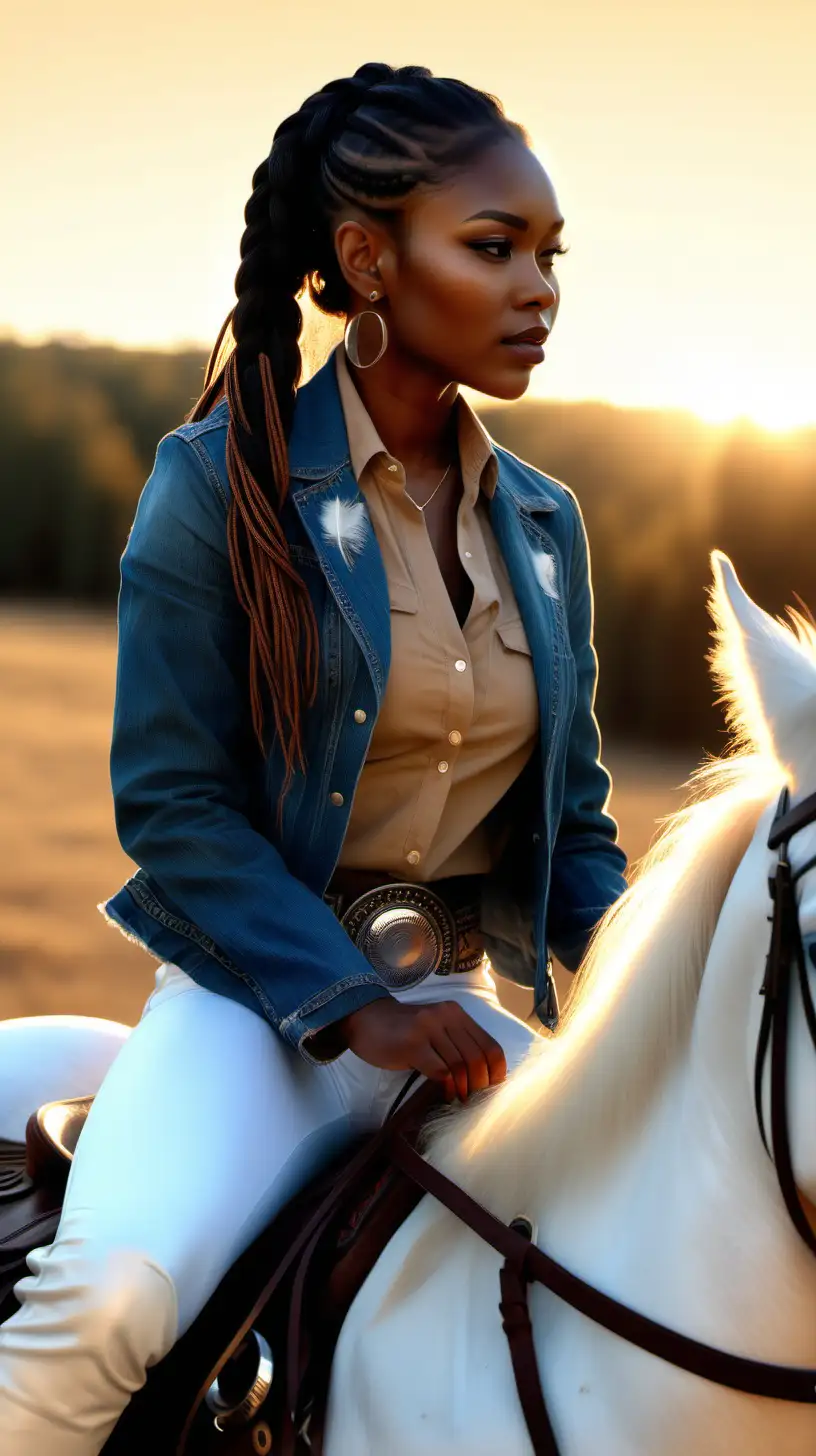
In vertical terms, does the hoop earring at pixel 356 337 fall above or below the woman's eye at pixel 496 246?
below

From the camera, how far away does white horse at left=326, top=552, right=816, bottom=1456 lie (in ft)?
4.35

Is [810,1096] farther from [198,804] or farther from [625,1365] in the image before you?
[198,804]

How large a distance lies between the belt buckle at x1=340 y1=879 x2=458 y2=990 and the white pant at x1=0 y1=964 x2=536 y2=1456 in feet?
0.82

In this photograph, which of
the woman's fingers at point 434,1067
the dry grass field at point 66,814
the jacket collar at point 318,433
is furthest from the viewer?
the dry grass field at point 66,814

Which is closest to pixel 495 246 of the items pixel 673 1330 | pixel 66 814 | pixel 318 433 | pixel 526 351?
pixel 526 351

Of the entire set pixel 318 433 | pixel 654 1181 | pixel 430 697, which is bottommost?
pixel 654 1181

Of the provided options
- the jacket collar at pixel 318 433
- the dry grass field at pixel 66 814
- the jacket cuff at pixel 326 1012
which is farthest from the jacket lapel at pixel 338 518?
the dry grass field at pixel 66 814

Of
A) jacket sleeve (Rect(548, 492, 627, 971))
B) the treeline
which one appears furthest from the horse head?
the treeline

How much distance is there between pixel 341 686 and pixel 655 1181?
0.77 m

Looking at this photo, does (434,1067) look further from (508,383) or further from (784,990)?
(508,383)

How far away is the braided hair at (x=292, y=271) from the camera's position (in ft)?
6.15

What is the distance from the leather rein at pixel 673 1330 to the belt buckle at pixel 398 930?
43cm

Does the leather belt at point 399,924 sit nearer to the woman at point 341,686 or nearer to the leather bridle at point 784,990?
the woman at point 341,686

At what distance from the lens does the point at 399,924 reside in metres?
2.00
